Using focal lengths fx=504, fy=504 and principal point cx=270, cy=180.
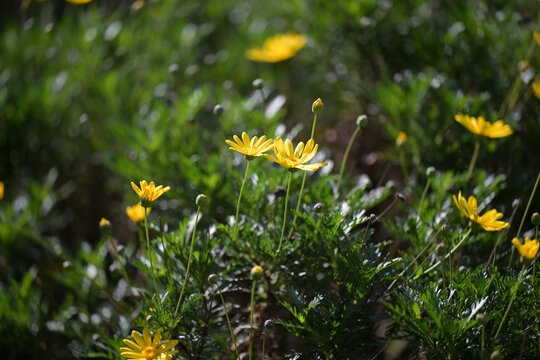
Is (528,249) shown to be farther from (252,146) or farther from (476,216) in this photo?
(252,146)

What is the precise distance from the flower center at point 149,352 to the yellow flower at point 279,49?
1.63m

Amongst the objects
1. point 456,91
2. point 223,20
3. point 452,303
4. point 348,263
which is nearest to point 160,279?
point 348,263

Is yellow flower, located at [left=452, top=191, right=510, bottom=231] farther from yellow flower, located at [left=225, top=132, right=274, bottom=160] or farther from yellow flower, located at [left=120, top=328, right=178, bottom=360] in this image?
yellow flower, located at [left=120, top=328, right=178, bottom=360]

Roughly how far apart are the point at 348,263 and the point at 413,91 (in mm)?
972

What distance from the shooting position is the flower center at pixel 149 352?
4.05 feet

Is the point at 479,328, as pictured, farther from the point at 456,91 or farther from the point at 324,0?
the point at 324,0

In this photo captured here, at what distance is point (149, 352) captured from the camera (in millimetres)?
1239

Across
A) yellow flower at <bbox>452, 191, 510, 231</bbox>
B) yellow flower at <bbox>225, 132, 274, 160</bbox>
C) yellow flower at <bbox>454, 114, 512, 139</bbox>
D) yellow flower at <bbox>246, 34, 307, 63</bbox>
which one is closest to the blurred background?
yellow flower at <bbox>246, 34, 307, 63</bbox>

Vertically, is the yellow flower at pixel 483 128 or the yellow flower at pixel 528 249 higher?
the yellow flower at pixel 483 128

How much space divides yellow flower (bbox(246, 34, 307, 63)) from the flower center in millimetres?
1630

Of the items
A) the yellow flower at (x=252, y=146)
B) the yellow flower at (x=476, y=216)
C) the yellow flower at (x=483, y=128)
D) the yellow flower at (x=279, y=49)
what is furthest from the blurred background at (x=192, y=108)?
the yellow flower at (x=476, y=216)

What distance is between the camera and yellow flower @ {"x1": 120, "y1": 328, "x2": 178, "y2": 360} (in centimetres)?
123

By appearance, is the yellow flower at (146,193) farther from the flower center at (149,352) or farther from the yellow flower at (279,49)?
the yellow flower at (279,49)

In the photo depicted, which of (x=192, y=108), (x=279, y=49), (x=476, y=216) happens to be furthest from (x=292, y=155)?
(x=279, y=49)
